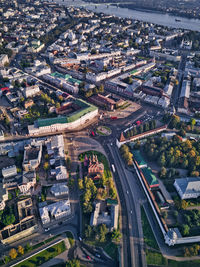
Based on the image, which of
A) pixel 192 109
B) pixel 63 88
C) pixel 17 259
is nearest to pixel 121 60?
pixel 63 88

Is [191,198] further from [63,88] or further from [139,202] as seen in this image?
[63,88]

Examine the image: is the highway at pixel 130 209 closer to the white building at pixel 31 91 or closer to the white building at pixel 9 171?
the white building at pixel 9 171

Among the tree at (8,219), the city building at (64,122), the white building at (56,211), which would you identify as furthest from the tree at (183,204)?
the city building at (64,122)

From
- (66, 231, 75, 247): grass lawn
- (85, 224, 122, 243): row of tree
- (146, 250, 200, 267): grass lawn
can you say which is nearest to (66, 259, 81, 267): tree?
(66, 231, 75, 247): grass lawn

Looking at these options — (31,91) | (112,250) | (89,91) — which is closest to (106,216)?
(112,250)

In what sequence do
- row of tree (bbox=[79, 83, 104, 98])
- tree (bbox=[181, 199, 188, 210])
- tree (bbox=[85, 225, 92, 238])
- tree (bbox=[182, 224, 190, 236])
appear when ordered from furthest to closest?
row of tree (bbox=[79, 83, 104, 98]) < tree (bbox=[181, 199, 188, 210]) < tree (bbox=[182, 224, 190, 236]) < tree (bbox=[85, 225, 92, 238])

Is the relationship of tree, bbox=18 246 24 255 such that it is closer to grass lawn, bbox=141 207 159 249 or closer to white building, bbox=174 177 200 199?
grass lawn, bbox=141 207 159 249
